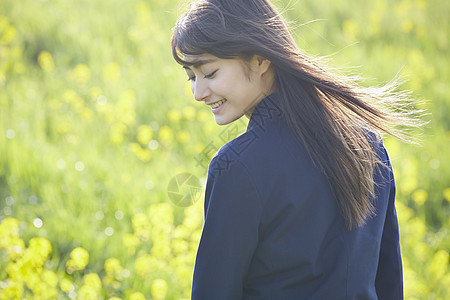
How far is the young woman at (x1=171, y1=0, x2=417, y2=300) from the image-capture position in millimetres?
1221

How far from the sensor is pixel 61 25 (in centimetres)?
513

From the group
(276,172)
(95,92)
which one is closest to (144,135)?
(95,92)

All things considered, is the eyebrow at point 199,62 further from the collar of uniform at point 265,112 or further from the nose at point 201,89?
the collar of uniform at point 265,112

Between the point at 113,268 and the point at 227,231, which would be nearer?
the point at 227,231

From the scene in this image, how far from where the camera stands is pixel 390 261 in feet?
5.20

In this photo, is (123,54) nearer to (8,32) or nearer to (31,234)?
(8,32)

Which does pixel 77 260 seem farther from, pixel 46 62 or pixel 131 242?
pixel 46 62

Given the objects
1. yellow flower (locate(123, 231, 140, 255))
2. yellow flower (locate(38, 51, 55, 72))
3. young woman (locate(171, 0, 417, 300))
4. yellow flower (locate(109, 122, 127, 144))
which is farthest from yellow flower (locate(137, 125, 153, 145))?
young woman (locate(171, 0, 417, 300))

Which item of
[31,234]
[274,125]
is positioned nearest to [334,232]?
[274,125]

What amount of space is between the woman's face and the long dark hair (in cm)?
3

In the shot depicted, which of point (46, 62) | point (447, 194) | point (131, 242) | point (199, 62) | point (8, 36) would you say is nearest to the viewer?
point (199, 62)

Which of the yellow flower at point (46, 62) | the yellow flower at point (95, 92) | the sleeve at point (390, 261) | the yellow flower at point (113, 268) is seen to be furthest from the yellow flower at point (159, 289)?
the yellow flower at point (46, 62)

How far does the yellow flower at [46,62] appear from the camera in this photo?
175 inches

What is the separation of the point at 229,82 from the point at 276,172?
0.29m
